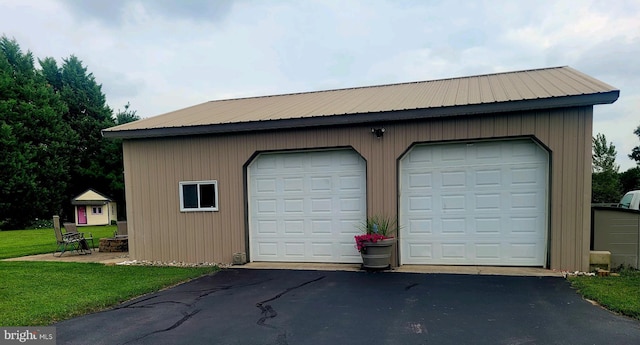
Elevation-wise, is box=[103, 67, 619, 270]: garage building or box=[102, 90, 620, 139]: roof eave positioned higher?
box=[102, 90, 620, 139]: roof eave

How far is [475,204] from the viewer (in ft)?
21.9

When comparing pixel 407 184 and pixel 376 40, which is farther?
pixel 376 40

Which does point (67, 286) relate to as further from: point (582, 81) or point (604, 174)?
point (604, 174)

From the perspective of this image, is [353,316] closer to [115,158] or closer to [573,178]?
[573,178]

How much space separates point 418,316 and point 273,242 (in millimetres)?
4201

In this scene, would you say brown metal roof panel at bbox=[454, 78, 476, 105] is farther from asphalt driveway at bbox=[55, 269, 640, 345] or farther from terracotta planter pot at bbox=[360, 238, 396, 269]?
asphalt driveway at bbox=[55, 269, 640, 345]

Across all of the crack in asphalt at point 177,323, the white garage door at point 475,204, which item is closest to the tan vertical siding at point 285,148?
the white garage door at point 475,204

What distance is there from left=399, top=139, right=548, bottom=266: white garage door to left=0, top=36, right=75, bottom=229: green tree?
24379 millimetres

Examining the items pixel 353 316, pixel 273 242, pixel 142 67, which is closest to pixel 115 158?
pixel 142 67

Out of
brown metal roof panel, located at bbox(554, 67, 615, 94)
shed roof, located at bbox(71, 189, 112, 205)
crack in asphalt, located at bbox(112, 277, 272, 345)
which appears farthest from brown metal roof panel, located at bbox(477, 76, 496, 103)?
shed roof, located at bbox(71, 189, 112, 205)

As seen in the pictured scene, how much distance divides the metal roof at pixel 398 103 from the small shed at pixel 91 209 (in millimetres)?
16445

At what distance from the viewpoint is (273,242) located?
25.2 feet

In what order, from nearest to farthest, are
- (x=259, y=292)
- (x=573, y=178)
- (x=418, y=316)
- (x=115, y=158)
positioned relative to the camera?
1. (x=418, y=316)
2. (x=259, y=292)
3. (x=573, y=178)
4. (x=115, y=158)

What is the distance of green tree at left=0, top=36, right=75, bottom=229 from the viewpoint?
2083cm
